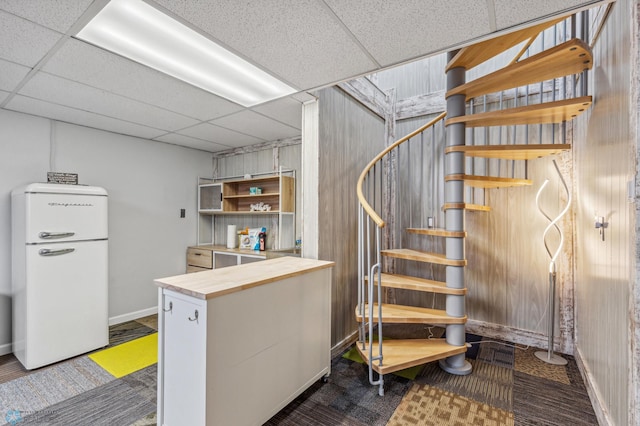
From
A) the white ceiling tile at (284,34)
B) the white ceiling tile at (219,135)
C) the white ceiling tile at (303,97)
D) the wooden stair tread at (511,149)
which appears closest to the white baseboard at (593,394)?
the wooden stair tread at (511,149)

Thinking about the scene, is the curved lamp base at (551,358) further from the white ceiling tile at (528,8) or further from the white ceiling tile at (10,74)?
the white ceiling tile at (10,74)

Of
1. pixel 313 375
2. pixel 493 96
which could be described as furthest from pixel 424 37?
pixel 313 375

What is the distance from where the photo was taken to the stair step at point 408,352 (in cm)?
210

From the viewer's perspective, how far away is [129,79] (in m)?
2.11

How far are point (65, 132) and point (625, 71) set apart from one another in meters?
4.43

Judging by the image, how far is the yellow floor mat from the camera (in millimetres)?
2480

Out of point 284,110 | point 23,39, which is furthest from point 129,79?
point 284,110

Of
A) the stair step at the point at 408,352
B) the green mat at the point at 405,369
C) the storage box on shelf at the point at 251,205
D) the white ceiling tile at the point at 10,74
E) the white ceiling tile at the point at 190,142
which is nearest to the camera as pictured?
the white ceiling tile at the point at 10,74

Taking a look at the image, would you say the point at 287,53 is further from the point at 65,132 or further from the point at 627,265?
the point at 65,132

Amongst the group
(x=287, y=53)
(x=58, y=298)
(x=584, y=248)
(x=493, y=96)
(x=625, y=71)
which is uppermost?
(x=493, y=96)

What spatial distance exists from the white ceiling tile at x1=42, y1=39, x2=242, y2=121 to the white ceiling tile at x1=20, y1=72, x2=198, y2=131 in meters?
0.13

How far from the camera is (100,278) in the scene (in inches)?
112

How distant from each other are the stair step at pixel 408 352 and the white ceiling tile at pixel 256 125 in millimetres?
2330

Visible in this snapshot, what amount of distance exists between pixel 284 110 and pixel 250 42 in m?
1.16
